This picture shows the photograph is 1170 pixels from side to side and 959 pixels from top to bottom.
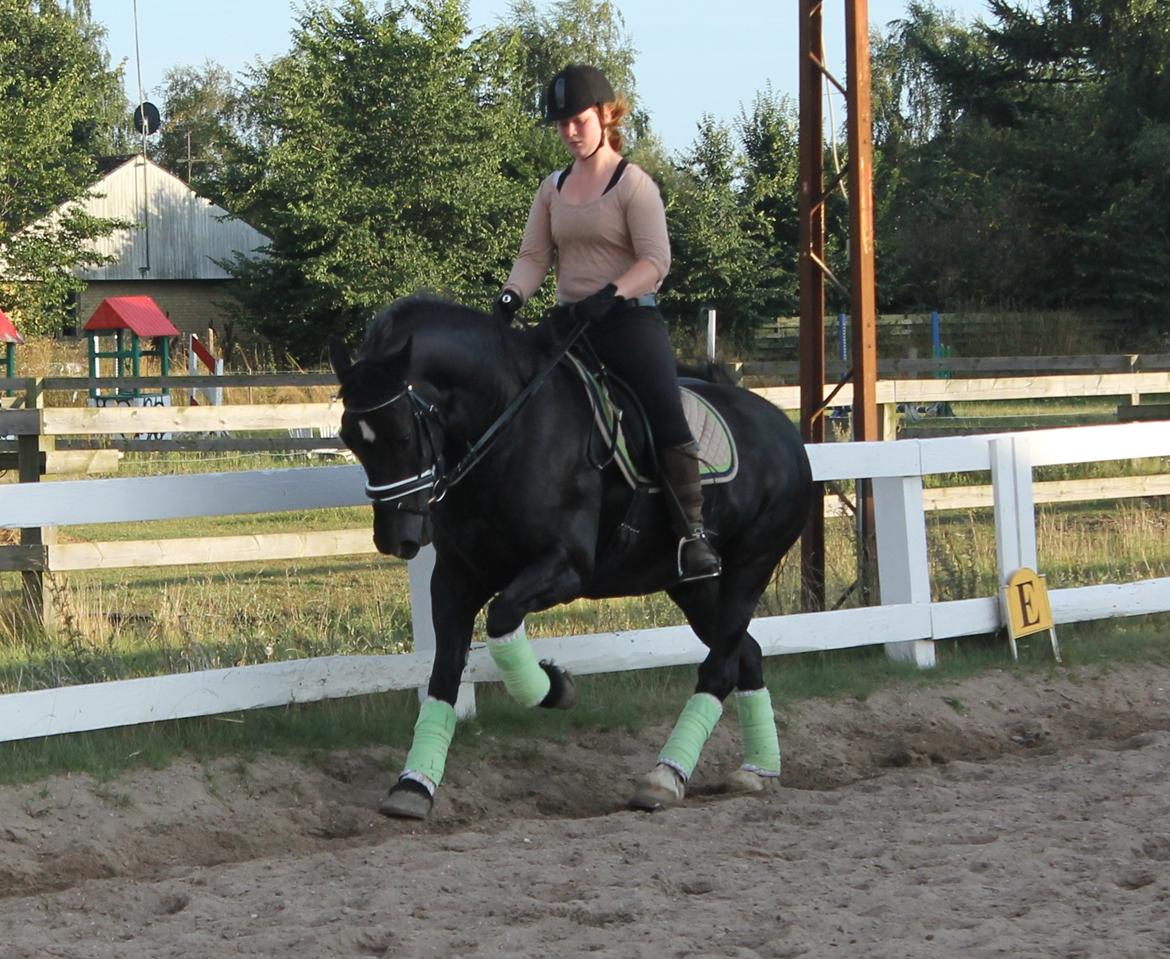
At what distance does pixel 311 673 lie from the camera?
653 cm

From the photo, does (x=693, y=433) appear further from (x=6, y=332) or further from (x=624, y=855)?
(x=6, y=332)

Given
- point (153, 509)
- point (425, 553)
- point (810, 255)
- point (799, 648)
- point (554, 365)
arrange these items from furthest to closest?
point (810, 255) → point (799, 648) → point (425, 553) → point (153, 509) → point (554, 365)

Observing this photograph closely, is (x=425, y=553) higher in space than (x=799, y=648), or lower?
higher

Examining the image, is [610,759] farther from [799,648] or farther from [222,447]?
[222,447]

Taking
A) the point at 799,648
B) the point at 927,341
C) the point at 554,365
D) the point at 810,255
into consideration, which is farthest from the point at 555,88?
the point at 927,341

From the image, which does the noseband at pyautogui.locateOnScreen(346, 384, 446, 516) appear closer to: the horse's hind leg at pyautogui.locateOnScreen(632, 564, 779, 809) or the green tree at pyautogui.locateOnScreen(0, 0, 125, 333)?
the horse's hind leg at pyautogui.locateOnScreen(632, 564, 779, 809)


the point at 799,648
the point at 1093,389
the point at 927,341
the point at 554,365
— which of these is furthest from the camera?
the point at 927,341

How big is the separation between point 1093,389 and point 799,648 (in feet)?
34.6

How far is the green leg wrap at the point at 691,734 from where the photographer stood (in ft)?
19.8

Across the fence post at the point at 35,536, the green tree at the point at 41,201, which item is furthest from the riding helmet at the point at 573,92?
the green tree at the point at 41,201

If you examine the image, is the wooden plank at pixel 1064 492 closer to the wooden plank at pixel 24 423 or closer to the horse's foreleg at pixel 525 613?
the wooden plank at pixel 24 423

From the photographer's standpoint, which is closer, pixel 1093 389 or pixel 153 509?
pixel 153 509

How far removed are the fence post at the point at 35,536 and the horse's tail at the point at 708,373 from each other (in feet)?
11.9

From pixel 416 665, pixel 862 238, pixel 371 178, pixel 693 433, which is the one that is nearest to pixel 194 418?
pixel 862 238
